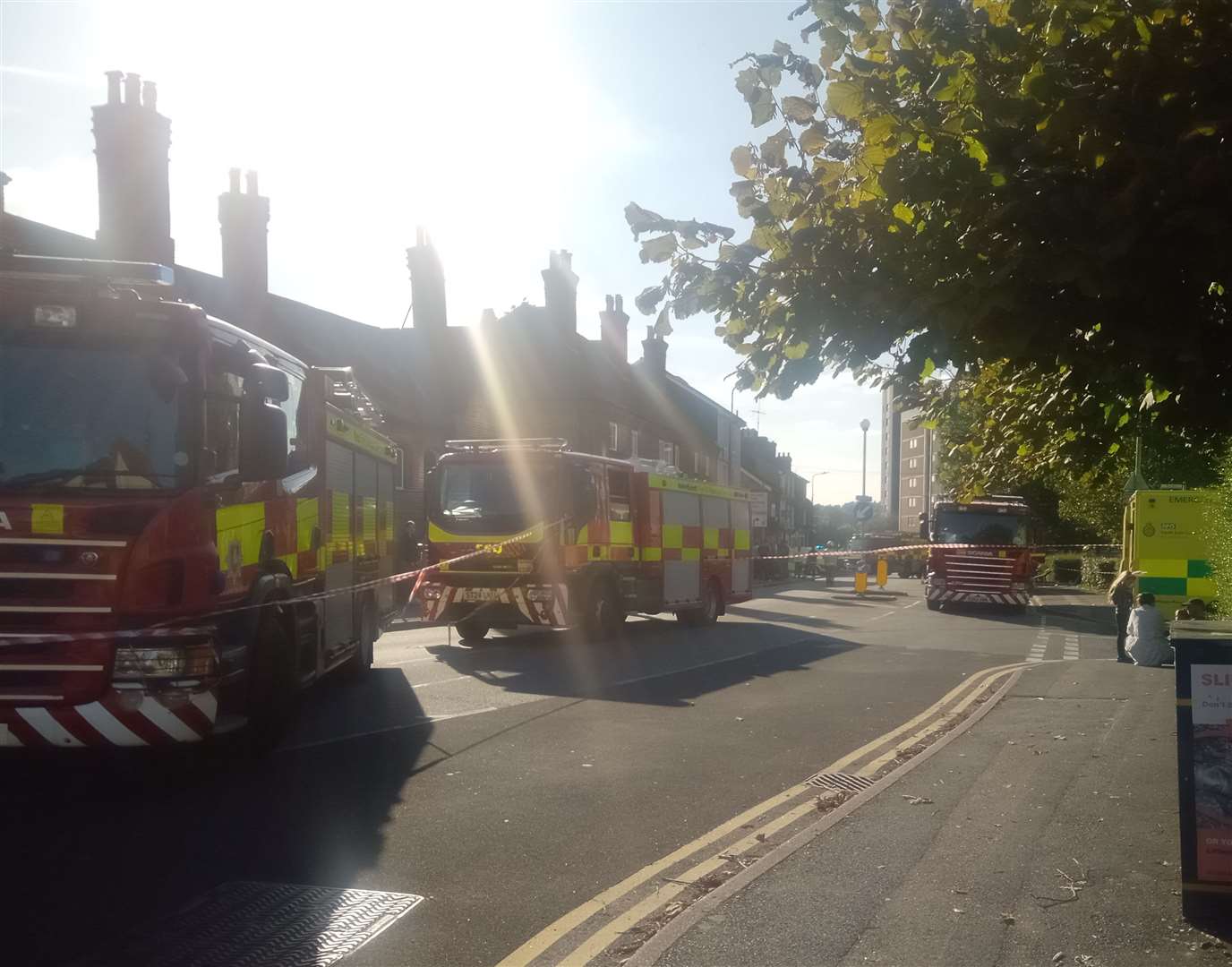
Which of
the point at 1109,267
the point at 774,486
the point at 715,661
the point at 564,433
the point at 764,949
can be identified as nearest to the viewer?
the point at 764,949

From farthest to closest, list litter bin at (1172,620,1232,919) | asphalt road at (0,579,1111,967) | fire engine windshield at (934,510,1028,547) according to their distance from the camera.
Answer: fire engine windshield at (934,510,1028,547)
asphalt road at (0,579,1111,967)
litter bin at (1172,620,1232,919)

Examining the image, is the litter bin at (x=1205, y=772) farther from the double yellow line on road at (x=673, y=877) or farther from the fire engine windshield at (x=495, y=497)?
the fire engine windshield at (x=495, y=497)

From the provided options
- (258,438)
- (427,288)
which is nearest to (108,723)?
(258,438)

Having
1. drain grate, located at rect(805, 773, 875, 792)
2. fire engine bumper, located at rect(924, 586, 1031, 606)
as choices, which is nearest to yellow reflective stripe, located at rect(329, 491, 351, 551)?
drain grate, located at rect(805, 773, 875, 792)

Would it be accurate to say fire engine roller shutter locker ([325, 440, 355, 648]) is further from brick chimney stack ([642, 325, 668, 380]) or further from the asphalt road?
brick chimney stack ([642, 325, 668, 380])

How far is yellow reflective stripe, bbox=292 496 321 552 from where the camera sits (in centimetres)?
945

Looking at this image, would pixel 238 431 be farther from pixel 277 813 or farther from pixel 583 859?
pixel 583 859

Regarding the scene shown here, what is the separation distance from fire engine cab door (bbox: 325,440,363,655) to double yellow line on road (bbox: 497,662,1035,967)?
4543mm

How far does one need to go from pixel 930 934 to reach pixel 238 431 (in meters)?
5.15

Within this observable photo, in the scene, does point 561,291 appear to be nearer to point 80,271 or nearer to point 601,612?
point 601,612

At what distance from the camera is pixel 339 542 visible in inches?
434

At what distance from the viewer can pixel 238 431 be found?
780 centimetres

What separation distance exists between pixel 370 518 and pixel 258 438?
4.84 meters

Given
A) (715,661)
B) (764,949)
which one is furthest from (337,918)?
Answer: (715,661)
